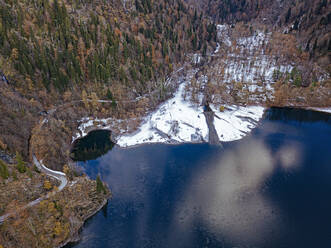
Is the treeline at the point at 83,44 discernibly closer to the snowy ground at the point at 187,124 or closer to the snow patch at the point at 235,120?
the snowy ground at the point at 187,124

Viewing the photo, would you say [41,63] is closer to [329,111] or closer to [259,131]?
[259,131]

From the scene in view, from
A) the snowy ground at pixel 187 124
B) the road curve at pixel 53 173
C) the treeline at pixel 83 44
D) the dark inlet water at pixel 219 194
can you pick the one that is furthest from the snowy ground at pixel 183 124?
the road curve at pixel 53 173

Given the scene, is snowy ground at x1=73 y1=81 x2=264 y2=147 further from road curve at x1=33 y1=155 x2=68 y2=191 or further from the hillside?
the hillside

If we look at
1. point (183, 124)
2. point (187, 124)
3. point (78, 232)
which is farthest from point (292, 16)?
point (78, 232)

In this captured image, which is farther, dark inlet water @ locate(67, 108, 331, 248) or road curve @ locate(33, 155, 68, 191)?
road curve @ locate(33, 155, 68, 191)

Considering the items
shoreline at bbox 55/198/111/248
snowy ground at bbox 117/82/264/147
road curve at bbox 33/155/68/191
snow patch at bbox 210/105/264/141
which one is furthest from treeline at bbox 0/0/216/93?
shoreline at bbox 55/198/111/248

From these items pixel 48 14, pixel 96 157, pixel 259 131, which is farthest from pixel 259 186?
pixel 48 14
